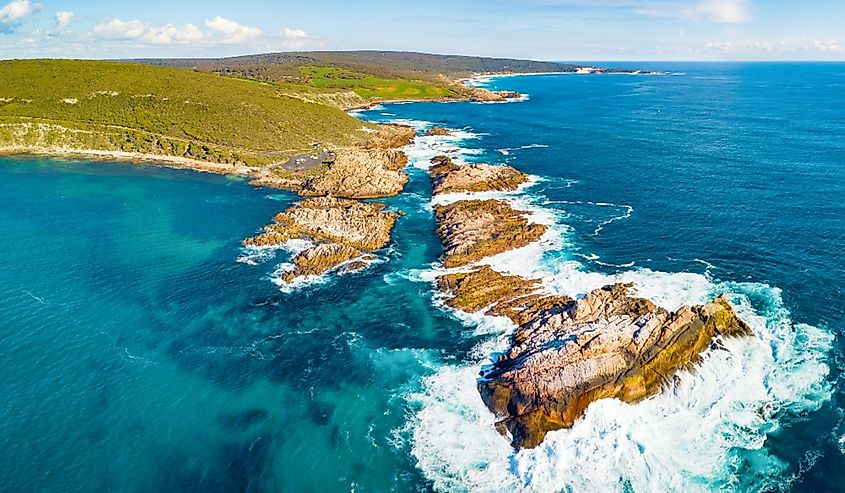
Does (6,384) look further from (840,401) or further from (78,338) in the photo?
(840,401)

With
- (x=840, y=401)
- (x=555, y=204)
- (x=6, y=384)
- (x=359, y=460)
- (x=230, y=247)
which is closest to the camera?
(x=359, y=460)

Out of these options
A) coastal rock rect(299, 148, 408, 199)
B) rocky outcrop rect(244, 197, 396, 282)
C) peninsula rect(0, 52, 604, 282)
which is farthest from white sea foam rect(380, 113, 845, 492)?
coastal rock rect(299, 148, 408, 199)

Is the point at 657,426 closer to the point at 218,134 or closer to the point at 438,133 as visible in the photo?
the point at 218,134

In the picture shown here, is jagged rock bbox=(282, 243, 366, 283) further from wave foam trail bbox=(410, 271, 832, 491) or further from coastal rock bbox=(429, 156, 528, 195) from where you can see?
coastal rock bbox=(429, 156, 528, 195)

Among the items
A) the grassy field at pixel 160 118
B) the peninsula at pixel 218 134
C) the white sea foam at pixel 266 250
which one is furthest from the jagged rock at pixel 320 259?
the grassy field at pixel 160 118

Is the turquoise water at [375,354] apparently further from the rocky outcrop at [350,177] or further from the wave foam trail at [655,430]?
the rocky outcrop at [350,177]

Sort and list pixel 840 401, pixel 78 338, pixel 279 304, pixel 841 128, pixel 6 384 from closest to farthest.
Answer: pixel 840 401
pixel 6 384
pixel 78 338
pixel 279 304
pixel 841 128

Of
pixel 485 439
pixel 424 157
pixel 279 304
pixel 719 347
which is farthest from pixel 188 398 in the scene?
pixel 424 157
